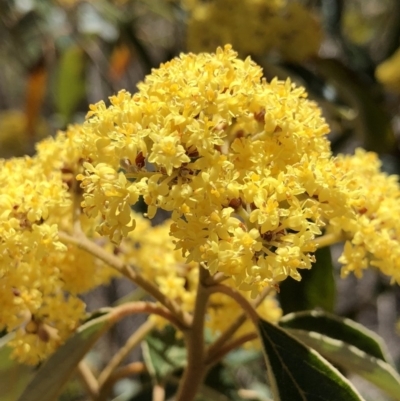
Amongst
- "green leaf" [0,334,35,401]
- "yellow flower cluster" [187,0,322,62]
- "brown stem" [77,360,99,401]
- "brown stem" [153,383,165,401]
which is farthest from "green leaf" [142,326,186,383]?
"yellow flower cluster" [187,0,322,62]

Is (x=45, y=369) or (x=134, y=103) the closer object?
(x=134, y=103)

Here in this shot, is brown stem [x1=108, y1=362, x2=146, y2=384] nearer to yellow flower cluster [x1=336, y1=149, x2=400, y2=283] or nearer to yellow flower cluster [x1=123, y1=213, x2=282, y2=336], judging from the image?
yellow flower cluster [x1=123, y1=213, x2=282, y2=336]

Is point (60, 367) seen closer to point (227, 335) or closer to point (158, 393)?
point (227, 335)

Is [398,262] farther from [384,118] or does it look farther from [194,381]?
[384,118]

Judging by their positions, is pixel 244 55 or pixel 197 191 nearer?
pixel 197 191

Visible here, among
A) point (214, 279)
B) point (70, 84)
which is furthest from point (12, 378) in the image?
point (70, 84)

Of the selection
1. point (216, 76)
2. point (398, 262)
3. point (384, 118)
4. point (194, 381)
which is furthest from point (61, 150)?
point (384, 118)

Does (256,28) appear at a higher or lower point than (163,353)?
higher
